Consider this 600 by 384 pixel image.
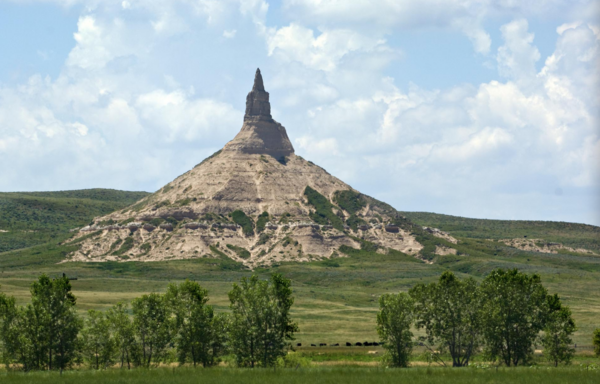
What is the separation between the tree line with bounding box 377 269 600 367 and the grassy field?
699 inches

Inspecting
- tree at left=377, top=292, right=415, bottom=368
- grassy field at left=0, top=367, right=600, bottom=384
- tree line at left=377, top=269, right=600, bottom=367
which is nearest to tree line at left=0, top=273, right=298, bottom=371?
tree at left=377, top=292, right=415, bottom=368

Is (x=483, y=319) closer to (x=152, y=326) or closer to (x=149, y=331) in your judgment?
(x=152, y=326)

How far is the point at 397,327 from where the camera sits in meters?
83.9

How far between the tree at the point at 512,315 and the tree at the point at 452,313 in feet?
5.59

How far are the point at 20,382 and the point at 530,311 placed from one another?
58.5 meters

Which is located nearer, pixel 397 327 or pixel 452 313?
pixel 397 327

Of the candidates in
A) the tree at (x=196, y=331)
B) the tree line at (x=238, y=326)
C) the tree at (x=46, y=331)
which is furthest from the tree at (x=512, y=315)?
the tree at (x=46, y=331)

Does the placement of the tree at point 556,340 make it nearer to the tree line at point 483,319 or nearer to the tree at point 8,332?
the tree line at point 483,319

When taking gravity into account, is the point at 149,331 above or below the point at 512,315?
below

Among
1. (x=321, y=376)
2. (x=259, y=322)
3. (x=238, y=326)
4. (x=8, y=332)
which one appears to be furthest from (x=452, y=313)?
(x=8, y=332)

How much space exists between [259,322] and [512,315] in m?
30.7

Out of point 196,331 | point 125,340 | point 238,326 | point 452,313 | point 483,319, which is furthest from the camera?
point 452,313

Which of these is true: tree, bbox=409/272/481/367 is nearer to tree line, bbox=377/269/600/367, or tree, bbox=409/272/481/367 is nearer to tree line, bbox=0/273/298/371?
tree line, bbox=377/269/600/367

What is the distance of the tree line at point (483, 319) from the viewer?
3346 inches
